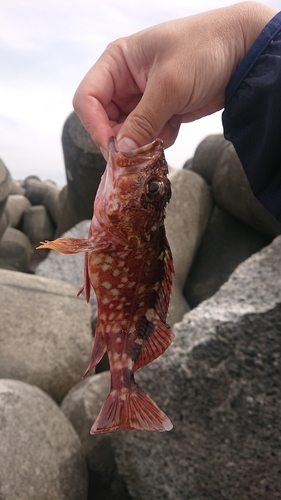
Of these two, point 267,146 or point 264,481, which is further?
point 264,481

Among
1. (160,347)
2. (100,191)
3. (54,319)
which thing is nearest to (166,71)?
(100,191)

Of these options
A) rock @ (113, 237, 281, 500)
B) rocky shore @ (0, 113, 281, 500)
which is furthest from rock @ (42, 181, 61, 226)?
rock @ (113, 237, 281, 500)

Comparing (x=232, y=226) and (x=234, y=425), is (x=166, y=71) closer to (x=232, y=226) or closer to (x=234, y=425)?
(x=234, y=425)

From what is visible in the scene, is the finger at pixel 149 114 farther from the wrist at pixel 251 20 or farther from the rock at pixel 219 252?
the rock at pixel 219 252

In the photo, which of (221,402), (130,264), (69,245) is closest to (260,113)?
(130,264)

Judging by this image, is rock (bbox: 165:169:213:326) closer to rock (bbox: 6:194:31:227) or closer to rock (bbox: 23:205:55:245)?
rock (bbox: 23:205:55:245)

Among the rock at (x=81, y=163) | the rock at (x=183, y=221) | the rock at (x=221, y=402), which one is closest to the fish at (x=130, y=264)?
the rock at (x=221, y=402)
